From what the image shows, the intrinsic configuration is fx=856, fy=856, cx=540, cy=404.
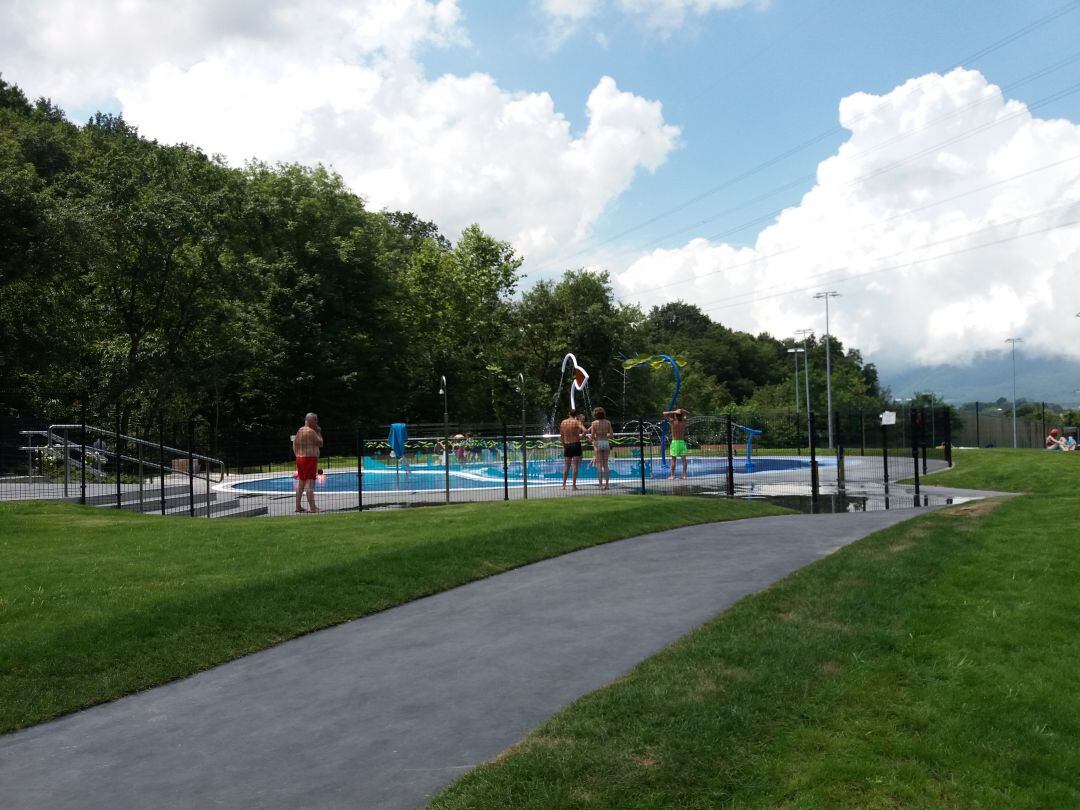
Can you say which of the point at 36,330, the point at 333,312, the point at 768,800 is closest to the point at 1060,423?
the point at 333,312

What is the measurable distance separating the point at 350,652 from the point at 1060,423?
5946 cm

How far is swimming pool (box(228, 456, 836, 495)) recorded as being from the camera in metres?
22.2

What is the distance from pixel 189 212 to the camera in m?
32.3

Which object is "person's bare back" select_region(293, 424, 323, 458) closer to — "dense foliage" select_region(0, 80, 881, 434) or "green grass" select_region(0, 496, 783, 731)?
"green grass" select_region(0, 496, 783, 731)

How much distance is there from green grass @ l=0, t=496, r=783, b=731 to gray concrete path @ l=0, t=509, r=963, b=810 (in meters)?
0.39

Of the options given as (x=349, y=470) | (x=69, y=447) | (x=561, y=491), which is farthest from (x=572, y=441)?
(x=69, y=447)

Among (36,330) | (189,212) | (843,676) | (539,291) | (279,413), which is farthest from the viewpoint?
(539,291)

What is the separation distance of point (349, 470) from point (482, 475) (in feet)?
18.9

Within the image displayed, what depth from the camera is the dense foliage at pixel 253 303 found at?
94.5ft

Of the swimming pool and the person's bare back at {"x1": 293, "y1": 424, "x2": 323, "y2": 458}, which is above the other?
the person's bare back at {"x1": 293, "y1": 424, "x2": 323, "y2": 458}

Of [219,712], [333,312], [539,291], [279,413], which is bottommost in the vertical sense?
[219,712]

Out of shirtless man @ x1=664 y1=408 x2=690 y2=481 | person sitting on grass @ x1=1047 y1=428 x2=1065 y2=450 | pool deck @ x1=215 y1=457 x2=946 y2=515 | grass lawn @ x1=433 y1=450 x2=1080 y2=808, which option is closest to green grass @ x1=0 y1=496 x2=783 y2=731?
grass lawn @ x1=433 y1=450 x2=1080 y2=808

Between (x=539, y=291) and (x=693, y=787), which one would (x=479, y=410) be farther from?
(x=693, y=787)

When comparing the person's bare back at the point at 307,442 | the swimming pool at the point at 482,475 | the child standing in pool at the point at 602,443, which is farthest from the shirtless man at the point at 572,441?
the person's bare back at the point at 307,442
